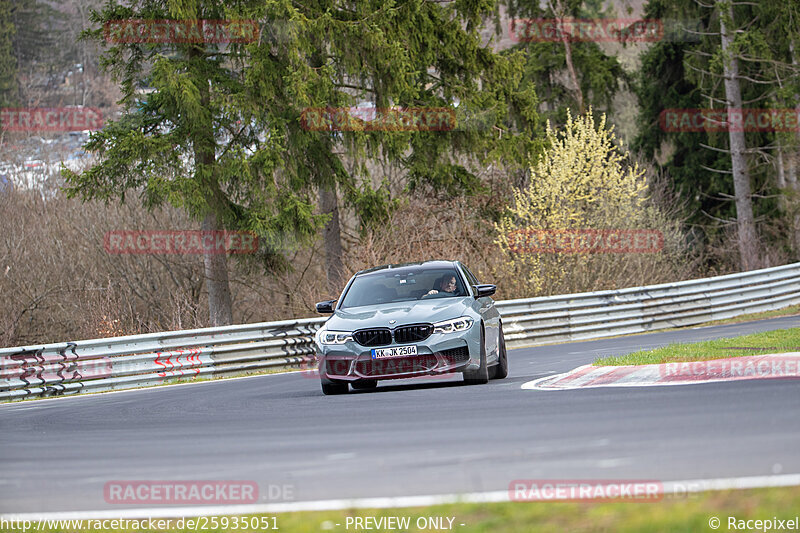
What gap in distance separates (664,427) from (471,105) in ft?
77.8

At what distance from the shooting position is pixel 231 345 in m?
20.7

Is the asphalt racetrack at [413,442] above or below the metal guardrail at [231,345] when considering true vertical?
above

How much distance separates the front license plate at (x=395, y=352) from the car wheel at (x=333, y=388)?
765 millimetres

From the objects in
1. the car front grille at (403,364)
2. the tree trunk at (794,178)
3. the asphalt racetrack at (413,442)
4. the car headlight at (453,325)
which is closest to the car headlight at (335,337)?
the car front grille at (403,364)

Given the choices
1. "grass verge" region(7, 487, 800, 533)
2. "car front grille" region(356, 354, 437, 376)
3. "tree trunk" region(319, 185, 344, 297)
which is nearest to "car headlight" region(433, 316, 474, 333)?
"car front grille" region(356, 354, 437, 376)

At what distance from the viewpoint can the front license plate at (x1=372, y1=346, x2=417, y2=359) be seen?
12875 millimetres

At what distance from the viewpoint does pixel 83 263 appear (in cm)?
3919

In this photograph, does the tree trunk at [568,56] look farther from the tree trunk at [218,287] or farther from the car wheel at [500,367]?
the car wheel at [500,367]

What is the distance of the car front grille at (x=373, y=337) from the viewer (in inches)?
512

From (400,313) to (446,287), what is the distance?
135 cm

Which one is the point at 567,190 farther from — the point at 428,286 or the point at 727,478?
the point at 727,478

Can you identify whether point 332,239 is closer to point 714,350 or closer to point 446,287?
point 446,287

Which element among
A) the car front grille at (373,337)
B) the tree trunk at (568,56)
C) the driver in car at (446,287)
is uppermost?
the tree trunk at (568,56)

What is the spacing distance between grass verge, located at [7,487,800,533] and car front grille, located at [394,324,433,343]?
7.11 metres
